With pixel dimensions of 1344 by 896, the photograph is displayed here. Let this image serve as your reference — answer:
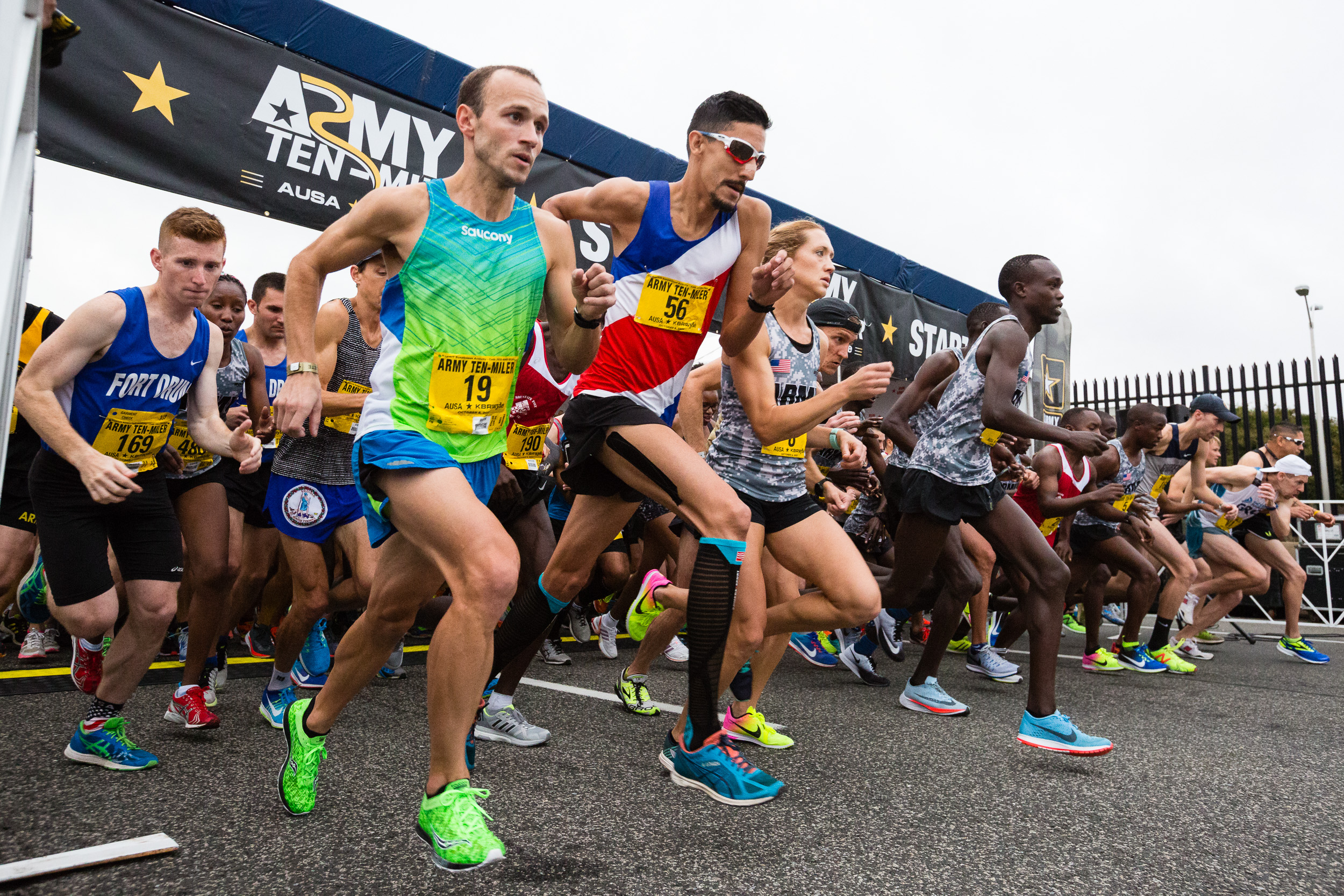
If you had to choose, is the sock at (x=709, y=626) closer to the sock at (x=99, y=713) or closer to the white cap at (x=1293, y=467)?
the sock at (x=99, y=713)

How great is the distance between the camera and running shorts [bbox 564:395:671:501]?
3.13 meters

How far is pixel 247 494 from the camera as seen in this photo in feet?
15.9

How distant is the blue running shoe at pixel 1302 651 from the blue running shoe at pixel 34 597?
9.83 meters

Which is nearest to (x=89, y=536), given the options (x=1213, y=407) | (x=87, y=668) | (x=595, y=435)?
(x=87, y=668)

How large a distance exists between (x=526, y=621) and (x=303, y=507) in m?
1.56

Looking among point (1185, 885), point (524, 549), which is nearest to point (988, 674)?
point (524, 549)

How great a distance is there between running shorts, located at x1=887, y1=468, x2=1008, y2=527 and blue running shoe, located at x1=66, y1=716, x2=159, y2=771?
3543 mm

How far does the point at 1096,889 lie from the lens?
2.21 meters

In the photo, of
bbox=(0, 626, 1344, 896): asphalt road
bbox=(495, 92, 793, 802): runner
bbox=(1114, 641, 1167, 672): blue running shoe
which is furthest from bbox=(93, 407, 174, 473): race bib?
bbox=(1114, 641, 1167, 672): blue running shoe

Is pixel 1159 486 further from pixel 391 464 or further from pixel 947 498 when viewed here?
pixel 391 464

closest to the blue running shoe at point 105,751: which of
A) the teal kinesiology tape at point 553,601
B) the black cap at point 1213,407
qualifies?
the teal kinesiology tape at point 553,601

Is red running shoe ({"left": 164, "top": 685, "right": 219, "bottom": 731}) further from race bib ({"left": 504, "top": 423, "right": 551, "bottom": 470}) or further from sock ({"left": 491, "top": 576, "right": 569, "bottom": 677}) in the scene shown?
race bib ({"left": 504, "top": 423, "right": 551, "bottom": 470})

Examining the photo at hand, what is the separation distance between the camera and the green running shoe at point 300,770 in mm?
2533

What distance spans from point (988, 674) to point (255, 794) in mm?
4991
